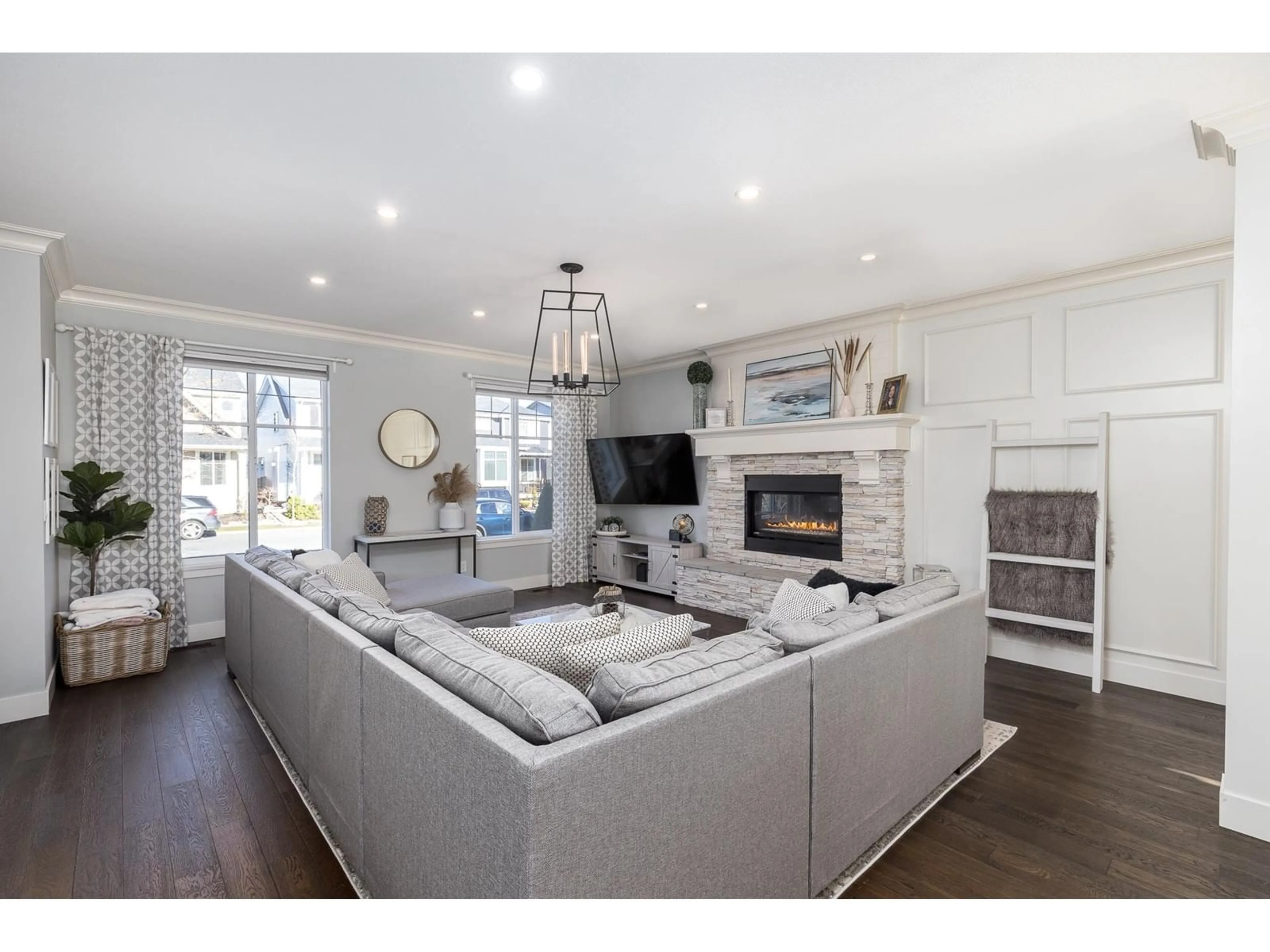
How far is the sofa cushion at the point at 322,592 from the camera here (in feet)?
7.99

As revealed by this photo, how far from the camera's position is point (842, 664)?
183 centimetres

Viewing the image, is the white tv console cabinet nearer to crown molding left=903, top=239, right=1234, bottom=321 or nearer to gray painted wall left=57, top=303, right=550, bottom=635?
gray painted wall left=57, top=303, right=550, bottom=635

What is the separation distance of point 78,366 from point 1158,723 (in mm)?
6762

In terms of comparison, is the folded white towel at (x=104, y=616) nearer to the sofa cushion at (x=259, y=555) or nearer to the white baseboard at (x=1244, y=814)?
the sofa cushion at (x=259, y=555)

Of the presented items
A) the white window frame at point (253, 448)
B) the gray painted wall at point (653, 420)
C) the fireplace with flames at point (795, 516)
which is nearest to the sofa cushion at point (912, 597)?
the fireplace with flames at point (795, 516)

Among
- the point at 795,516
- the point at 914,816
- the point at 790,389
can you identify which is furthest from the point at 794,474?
the point at 914,816

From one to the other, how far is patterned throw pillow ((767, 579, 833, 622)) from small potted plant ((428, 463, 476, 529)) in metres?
3.85

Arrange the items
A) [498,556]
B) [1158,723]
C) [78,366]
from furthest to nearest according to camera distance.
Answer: [498,556], [78,366], [1158,723]

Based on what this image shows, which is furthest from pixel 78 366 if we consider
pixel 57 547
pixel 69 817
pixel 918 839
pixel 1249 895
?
pixel 1249 895

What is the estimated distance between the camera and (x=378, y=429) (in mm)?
5555

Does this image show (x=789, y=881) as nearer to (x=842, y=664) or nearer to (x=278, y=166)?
(x=842, y=664)

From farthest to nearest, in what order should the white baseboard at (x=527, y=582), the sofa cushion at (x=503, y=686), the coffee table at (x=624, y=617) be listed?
the white baseboard at (x=527, y=582)
the coffee table at (x=624, y=617)
the sofa cushion at (x=503, y=686)

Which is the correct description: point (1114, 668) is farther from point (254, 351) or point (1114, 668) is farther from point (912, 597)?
point (254, 351)

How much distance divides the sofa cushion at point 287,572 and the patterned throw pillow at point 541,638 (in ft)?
4.47
